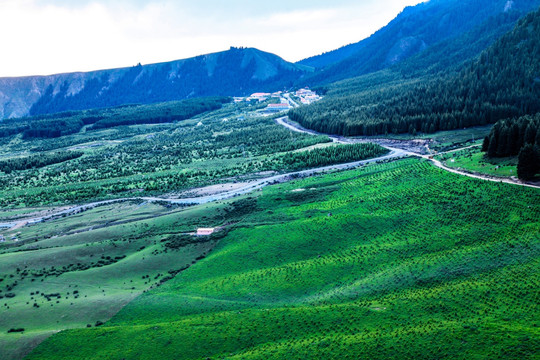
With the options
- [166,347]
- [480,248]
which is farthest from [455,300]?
[166,347]

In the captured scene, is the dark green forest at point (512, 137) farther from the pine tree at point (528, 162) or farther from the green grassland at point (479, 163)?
the pine tree at point (528, 162)

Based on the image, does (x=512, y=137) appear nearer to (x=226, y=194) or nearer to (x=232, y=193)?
(x=232, y=193)

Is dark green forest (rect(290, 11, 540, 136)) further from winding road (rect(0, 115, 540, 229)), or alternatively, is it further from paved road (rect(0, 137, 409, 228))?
paved road (rect(0, 137, 409, 228))

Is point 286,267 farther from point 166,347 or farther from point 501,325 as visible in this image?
point 501,325

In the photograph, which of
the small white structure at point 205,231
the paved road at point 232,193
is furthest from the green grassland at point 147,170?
the small white structure at point 205,231

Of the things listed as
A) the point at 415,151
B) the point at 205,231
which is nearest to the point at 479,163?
the point at 415,151

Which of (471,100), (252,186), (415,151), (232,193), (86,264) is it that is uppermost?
(471,100)
